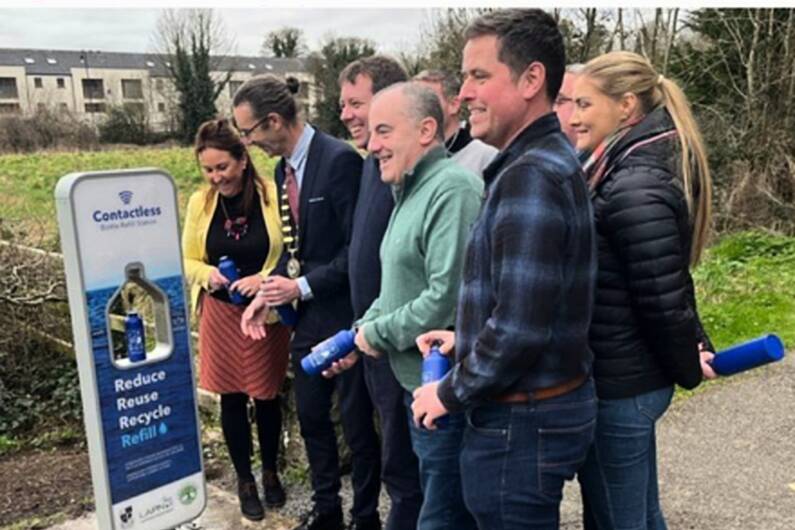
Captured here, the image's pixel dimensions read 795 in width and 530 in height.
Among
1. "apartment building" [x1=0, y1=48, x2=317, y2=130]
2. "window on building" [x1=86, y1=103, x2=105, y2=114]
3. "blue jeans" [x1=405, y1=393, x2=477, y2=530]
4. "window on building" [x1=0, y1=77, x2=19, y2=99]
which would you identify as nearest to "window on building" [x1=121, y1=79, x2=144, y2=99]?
"apartment building" [x1=0, y1=48, x2=317, y2=130]

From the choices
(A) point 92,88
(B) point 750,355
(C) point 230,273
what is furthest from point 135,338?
(A) point 92,88

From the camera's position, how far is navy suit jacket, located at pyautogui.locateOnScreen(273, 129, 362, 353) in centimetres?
332

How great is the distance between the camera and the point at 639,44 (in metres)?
12.6

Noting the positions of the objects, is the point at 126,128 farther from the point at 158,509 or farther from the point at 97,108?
the point at 158,509

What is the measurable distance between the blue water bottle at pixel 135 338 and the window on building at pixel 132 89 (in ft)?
152

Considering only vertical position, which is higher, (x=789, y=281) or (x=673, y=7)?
(x=673, y=7)

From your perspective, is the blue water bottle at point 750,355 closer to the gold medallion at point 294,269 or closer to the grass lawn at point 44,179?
the gold medallion at point 294,269

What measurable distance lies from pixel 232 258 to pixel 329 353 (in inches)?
41.8

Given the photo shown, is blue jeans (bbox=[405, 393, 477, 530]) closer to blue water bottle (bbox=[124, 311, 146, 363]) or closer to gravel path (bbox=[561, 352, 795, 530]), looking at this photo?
blue water bottle (bbox=[124, 311, 146, 363])

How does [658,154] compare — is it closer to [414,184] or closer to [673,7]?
[414,184]

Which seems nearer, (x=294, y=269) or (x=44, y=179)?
(x=294, y=269)

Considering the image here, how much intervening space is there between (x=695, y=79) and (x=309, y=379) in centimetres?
1079

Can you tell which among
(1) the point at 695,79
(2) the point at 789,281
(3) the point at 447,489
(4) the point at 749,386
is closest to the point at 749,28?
(1) the point at 695,79

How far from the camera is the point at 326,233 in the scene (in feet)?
11.1
